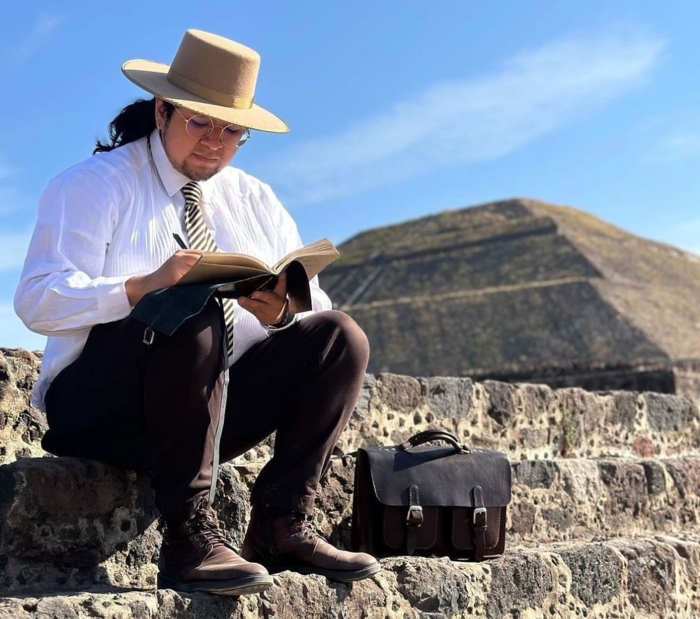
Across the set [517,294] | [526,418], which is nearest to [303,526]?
[526,418]

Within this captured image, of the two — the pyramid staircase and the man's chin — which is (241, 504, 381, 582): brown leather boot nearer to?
the pyramid staircase

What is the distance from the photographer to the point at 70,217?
10.8 feet

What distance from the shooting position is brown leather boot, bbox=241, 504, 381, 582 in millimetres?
3254

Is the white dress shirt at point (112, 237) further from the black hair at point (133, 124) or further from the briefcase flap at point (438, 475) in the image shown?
the briefcase flap at point (438, 475)

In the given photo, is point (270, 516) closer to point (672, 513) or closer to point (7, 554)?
point (7, 554)

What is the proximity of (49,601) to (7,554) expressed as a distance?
41 centimetres

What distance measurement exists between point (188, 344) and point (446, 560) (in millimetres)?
1248

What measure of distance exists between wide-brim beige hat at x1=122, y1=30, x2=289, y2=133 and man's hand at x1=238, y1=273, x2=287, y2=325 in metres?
0.46

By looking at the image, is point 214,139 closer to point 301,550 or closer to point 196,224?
point 196,224

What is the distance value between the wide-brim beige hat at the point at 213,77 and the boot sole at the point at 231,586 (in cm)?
124

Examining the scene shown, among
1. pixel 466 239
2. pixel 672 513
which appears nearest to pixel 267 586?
pixel 672 513

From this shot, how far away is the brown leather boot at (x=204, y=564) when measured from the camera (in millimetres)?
2955

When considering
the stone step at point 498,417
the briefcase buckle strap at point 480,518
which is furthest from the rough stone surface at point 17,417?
the briefcase buckle strap at point 480,518

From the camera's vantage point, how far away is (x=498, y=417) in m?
5.81
